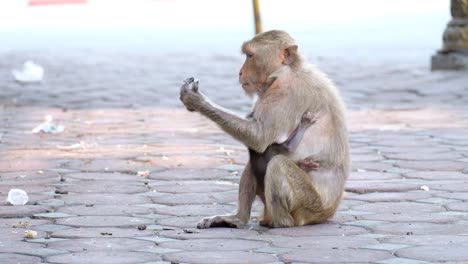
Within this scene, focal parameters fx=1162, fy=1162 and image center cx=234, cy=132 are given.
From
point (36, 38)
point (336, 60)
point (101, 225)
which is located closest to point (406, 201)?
point (101, 225)

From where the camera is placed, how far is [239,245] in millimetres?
4930

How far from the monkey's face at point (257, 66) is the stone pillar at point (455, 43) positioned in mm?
7120

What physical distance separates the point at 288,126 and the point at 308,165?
21cm

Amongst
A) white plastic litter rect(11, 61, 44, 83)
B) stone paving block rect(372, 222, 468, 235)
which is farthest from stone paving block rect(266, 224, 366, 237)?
white plastic litter rect(11, 61, 44, 83)

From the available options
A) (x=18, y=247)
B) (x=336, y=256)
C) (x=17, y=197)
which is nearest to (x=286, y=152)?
(x=336, y=256)

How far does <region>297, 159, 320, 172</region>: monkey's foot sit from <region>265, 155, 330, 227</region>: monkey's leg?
64 millimetres

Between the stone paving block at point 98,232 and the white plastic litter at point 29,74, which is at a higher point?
the white plastic litter at point 29,74

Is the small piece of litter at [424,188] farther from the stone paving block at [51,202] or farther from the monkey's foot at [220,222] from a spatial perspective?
the stone paving block at [51,202]

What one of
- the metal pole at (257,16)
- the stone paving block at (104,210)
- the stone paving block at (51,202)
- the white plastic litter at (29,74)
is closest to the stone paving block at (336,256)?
the stone paving block at (104,210)

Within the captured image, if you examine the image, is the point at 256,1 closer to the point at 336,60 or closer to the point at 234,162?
the point at 234,162

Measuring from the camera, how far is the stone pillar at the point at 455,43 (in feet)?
40.0

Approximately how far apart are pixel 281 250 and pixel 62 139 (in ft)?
14.2

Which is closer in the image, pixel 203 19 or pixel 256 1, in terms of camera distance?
pixel 256 1

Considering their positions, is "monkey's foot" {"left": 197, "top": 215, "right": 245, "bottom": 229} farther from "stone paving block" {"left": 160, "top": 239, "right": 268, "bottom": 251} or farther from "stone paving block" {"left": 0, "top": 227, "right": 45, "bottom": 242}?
"stone paving block" {"left": 0, "top": 227, "right": 45, "bottom": 242}
